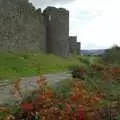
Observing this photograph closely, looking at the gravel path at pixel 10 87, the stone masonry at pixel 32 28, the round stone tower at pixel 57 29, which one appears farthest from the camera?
the round stone tower at pixel 57 29

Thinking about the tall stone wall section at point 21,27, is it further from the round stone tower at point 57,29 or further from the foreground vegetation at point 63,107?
the foreground vegetation at point 63,107

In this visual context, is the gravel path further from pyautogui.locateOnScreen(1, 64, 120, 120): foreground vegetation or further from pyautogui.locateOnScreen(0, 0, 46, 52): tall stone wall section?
pyautogui.locateOnScreen(0, 0, 46, 52): tall stone wall section

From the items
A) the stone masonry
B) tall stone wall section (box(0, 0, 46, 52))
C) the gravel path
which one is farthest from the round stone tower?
the gravel path

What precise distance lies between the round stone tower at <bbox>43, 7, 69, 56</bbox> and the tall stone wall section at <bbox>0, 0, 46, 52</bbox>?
5.55 feet

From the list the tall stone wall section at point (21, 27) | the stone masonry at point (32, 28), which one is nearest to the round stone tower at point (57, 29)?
the stone masonry at point (32, 28)

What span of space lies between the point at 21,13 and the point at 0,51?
7.92m

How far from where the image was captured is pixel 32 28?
152ft

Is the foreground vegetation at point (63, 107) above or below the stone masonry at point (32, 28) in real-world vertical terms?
below

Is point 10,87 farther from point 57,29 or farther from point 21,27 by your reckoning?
point 57,29

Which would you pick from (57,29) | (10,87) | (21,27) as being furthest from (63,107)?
(57,29)

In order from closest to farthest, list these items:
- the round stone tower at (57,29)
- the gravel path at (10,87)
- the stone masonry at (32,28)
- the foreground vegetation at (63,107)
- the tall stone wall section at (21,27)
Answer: the foreground vegetation at (63,107)
the gravel path at (10,87)
the tall stone wall section at (21,27)
the stone masonry at (32,28)
the round stone tower at (57,29)

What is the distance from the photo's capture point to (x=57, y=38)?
172 ft

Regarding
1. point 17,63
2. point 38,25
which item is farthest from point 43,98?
point 38,25

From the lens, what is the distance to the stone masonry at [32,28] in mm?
40344
